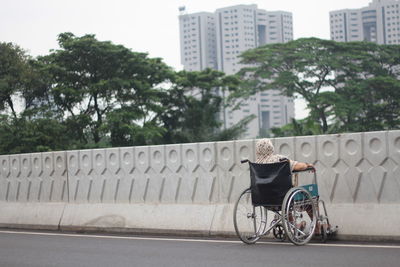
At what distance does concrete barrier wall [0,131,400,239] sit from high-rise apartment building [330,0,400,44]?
101185 mm

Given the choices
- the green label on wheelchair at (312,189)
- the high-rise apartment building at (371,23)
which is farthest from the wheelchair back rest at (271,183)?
the high-rise apartment building at (371,23)

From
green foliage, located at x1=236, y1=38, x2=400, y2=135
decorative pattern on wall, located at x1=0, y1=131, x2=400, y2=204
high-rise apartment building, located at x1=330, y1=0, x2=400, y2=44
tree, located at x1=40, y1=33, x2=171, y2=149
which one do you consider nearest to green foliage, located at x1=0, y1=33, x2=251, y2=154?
tree, located at x1=40, y1=33, x2=171, y2=149

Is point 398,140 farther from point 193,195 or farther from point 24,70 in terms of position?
point 24,70

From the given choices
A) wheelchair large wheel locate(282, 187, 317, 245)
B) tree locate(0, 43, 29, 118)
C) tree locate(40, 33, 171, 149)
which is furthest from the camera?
tree locate(40, 33, 171, 149)

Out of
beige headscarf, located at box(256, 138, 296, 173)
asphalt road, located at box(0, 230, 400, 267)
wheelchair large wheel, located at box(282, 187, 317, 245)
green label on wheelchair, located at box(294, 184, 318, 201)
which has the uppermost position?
beige headscarf, located at box(256, 138, 296, 173)

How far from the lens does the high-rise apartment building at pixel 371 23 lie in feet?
381

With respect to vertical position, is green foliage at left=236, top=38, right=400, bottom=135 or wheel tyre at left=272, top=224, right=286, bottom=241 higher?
green foliage at left=236, top=38, right=400, bottom=135

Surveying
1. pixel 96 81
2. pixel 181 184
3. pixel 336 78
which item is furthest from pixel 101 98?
pixel 181 184

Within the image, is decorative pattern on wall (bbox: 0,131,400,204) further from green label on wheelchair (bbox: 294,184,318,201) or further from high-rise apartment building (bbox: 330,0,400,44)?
high-rise apartment building (bbox: 330,0,400,44)

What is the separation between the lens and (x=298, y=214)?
916 cm

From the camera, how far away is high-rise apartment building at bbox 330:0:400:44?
381ft

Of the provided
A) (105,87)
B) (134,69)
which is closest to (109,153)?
(105,87)

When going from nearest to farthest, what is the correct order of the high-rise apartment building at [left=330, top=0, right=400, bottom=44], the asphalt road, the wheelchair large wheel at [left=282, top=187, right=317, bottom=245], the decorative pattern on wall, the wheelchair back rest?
the asphalt road < the wheelchair large wheel at [left=282, top=187, right=317, bottom=245] < the wheelchair back rest < the decorative pattern on wall < the high-rise apartment building at [left=330, top=0, right=400, bottom=44]

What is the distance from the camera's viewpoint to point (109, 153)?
13227 mm
